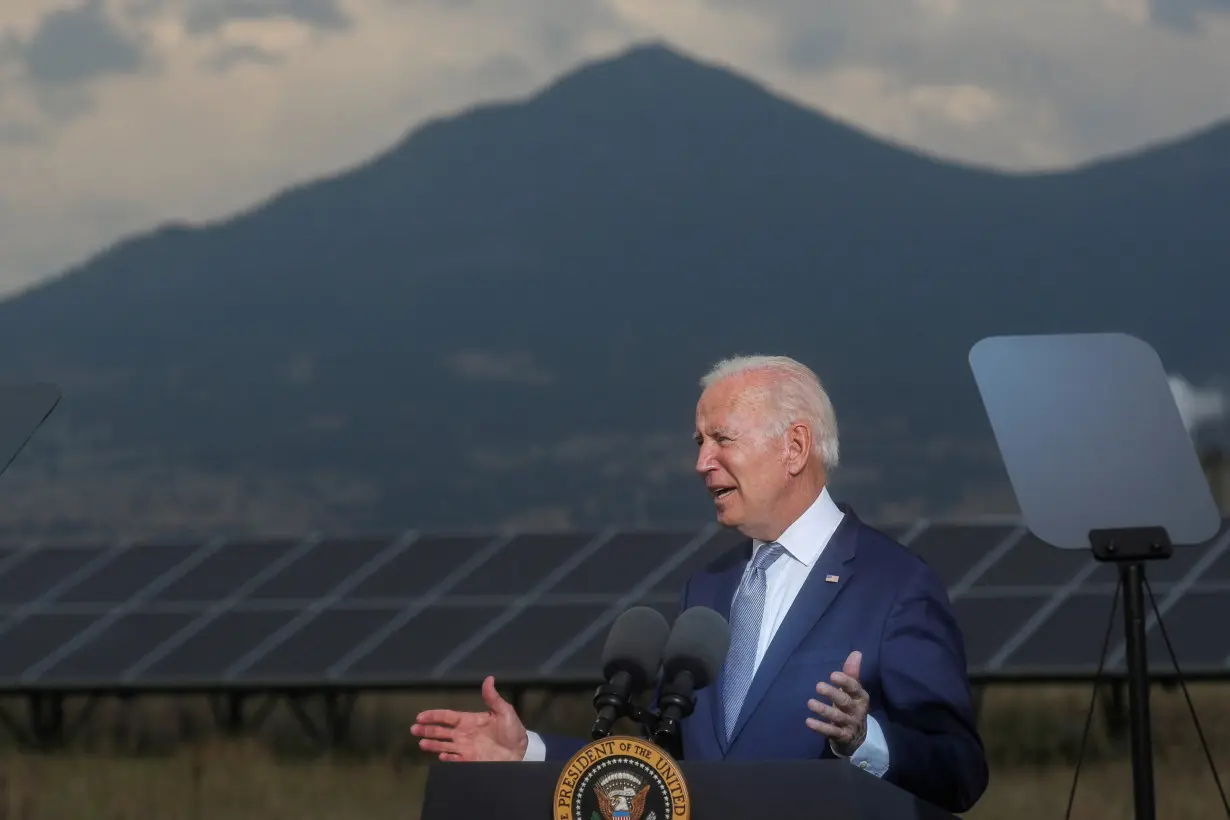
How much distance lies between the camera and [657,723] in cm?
353

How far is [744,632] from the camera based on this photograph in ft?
15.0

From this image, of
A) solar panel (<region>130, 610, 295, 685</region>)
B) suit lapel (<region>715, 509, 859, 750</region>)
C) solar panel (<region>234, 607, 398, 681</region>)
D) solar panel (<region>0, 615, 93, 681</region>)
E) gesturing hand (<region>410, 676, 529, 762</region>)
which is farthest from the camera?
solar panel (<region>0, 615, 93, 681</region>)

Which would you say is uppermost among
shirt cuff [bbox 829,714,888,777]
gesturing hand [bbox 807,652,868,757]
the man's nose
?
the man's nose

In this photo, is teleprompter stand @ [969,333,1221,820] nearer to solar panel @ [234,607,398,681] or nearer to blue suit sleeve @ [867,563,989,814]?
blue suit sleeve @ [867,563,989,814]

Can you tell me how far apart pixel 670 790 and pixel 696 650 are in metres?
0.36

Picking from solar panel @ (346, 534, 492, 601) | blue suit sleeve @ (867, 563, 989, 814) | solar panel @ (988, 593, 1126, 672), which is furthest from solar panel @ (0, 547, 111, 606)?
blue suit sleeve @ (867, 563, 989, 814)

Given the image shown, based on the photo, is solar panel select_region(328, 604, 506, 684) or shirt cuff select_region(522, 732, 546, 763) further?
solar panel select_region(328, 604, 506, 684)

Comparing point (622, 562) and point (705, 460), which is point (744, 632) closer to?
point (705, 460)

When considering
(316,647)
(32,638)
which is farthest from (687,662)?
(32,638)

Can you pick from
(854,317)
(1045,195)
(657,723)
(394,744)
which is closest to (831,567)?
(657,723)

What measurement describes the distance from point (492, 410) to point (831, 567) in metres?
69.4

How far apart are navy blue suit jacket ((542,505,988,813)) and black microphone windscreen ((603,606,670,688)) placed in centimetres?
63

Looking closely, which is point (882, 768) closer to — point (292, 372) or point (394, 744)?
point (394, 744)

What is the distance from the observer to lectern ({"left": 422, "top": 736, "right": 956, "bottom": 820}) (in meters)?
3.34
